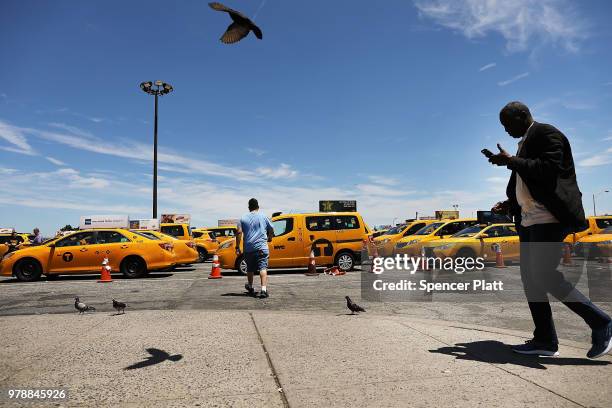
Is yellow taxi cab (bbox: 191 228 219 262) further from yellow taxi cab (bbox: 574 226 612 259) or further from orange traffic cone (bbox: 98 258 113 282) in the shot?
yellow taxi cab (bbox: 574 226 612 259)

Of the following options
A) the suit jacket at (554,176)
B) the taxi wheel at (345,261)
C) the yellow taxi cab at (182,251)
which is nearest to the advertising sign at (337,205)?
the taxi wheel at (345,261)

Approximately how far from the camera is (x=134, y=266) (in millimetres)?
11641

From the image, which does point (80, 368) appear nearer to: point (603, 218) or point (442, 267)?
point (442, 267)

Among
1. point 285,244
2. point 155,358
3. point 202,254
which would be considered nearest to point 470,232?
point 285,244

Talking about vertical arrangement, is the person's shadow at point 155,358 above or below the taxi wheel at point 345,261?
below

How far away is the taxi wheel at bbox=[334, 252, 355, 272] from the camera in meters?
12.5

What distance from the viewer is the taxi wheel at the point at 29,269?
1140cm

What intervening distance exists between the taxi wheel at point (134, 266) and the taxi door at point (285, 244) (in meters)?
3.63

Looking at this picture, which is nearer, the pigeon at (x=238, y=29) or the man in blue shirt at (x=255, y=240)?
the pigeon at (x=238, y=29)

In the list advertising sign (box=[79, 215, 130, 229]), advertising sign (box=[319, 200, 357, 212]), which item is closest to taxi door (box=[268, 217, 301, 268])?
advertising sign (box=[79, 215, 130, 229])

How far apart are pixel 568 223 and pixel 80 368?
12.5 ft

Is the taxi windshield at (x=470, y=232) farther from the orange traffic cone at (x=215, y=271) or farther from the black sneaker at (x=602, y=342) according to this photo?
the black sneaker at (x=602, y=342)

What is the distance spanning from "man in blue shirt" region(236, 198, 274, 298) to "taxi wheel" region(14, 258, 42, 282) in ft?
24.9

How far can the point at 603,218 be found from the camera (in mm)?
17062
